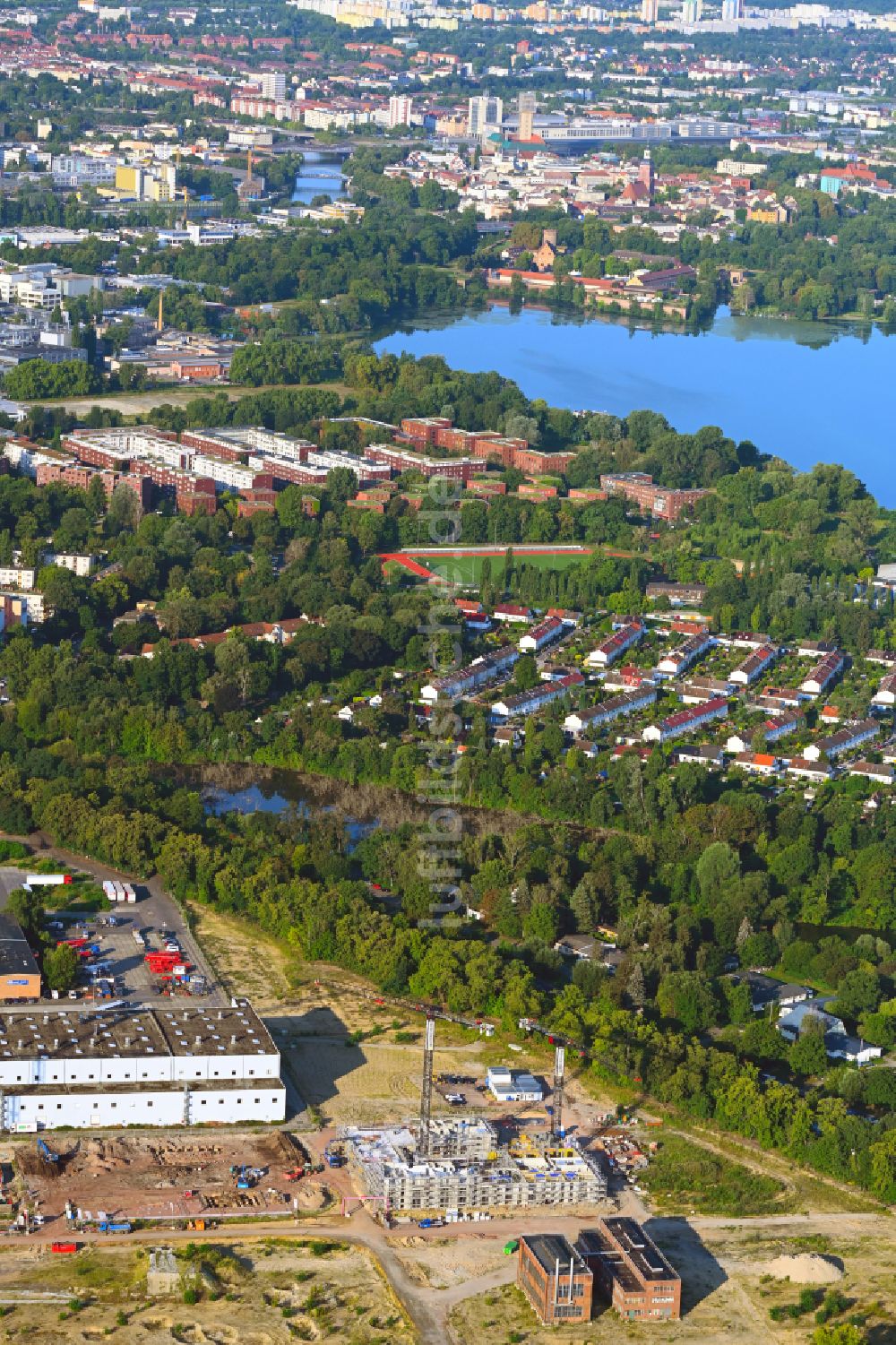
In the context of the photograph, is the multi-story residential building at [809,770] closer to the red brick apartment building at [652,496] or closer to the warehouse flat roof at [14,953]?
the warehouse flat roof at [14,953]

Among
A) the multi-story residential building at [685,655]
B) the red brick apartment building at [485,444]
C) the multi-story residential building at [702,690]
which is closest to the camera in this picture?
the multi-story residential building at [702,690]

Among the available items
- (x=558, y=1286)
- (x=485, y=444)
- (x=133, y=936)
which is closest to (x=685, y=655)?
(x=485, y=444)

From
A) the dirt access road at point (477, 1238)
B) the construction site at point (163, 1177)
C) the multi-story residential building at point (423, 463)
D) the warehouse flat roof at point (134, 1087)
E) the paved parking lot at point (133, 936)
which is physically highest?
the multi-story residential building at point (423, 463)

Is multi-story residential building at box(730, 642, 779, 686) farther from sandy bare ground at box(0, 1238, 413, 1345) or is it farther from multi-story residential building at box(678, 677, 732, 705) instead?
sandy bare ground at box(0, 1238, 413, 1345)

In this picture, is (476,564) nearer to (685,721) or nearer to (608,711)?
(608,711)

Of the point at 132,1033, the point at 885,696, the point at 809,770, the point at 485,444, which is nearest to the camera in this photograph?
the point at 132,1033

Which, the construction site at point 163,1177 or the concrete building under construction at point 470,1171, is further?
the concrete building under construction at point 470,1171

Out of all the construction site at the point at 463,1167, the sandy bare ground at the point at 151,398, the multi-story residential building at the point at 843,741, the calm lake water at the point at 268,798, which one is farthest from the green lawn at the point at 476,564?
the construction site at the point at 463,1167

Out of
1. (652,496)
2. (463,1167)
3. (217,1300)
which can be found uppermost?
(652,496)
